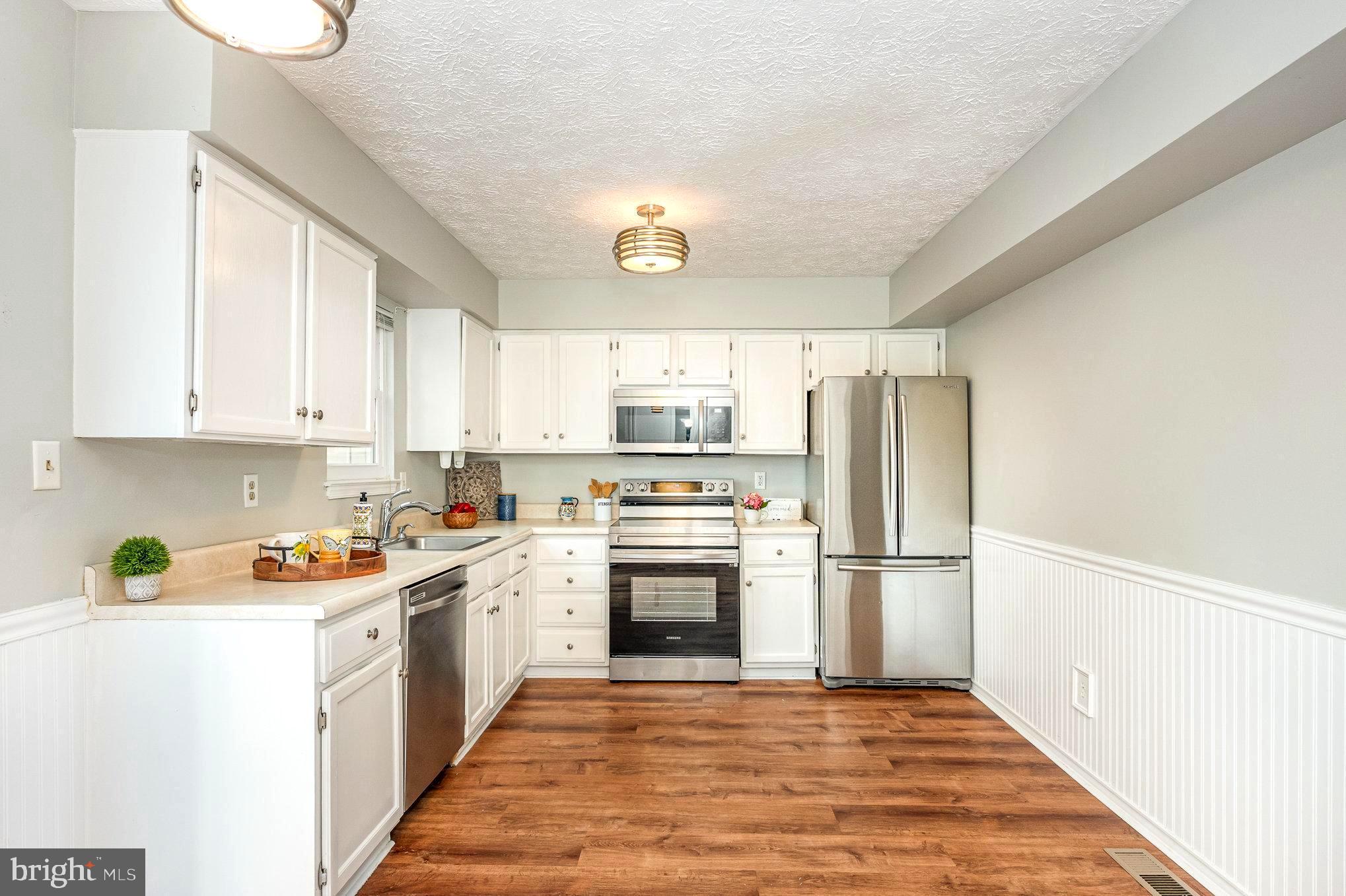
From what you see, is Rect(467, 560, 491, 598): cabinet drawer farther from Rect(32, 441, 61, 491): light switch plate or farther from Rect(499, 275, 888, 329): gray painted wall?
Rect(499, 275, 888, 329): gray painted wall

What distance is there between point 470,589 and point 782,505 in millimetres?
2342

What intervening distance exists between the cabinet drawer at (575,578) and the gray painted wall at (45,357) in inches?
92.8

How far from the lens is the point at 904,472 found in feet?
13.1

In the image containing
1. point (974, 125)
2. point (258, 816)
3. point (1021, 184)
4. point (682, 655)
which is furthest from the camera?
point (682, 655)

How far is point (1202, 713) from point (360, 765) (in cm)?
262

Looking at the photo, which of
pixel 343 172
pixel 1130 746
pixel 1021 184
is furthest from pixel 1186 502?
pixel 343 172

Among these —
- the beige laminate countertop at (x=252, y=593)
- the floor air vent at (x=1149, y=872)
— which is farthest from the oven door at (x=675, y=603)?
the floor air vent at (x=1149, y=872)

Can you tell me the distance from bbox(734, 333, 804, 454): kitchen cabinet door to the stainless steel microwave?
0.14 meters

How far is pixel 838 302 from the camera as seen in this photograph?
14.9ft

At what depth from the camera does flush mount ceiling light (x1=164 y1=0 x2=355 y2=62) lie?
3.96 ft

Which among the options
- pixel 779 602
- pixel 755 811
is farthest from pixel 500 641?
pixel 779 602

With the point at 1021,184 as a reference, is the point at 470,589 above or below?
below

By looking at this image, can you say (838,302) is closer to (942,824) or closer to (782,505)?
(782,505)

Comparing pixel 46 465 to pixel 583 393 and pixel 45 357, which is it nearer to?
pixel 45 357
